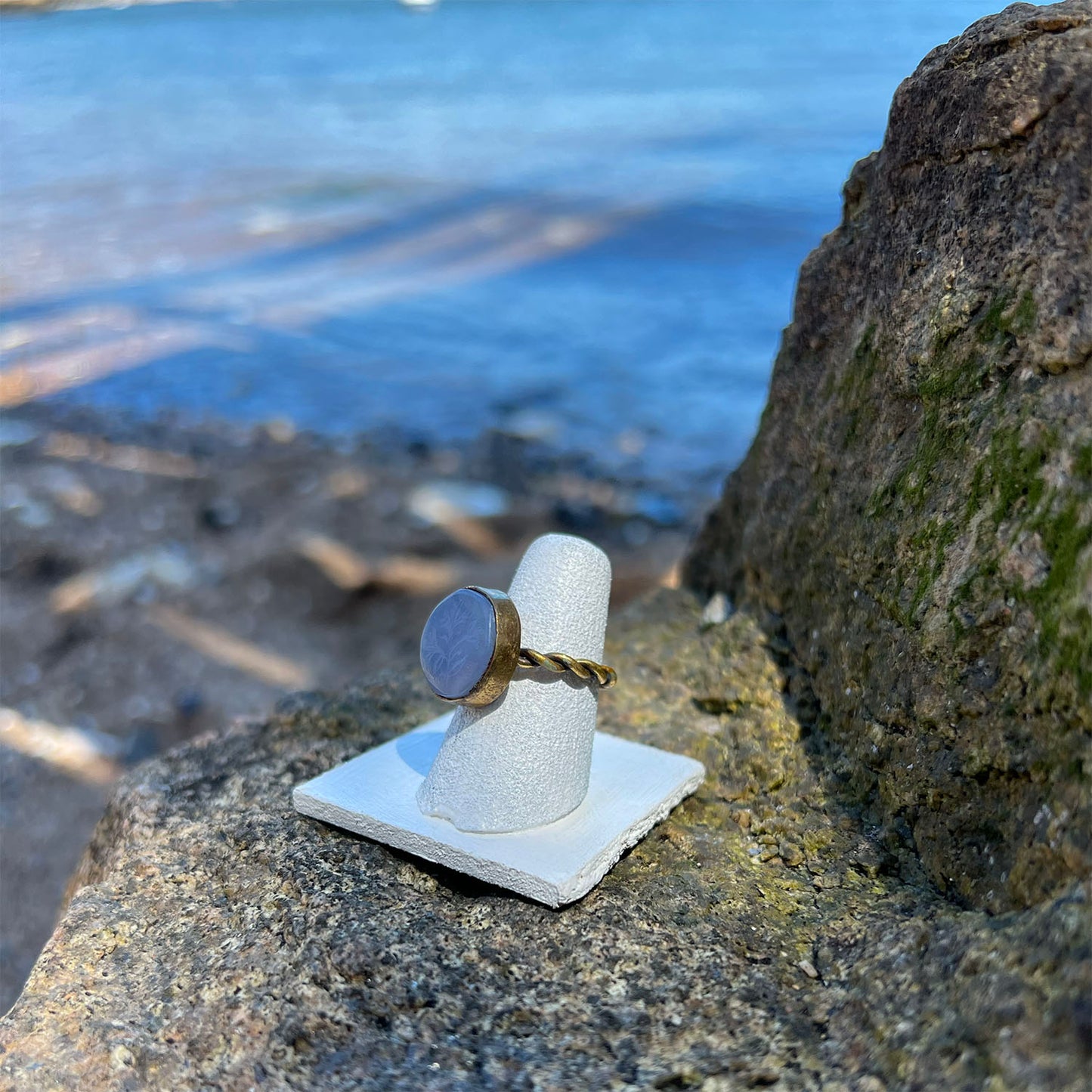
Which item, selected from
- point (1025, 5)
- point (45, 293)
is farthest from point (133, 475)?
point (1025, 5)

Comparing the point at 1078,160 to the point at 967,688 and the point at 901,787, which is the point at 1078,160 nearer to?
the point at 967,688

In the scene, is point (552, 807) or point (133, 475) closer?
point (552, 807)

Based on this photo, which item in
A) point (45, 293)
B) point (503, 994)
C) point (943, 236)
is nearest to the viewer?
point (503, 994)

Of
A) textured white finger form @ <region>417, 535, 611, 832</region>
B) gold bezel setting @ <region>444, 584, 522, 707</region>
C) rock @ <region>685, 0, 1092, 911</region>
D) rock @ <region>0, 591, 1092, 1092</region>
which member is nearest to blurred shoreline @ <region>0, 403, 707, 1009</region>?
rock @ <region>0, 591, 1092, 1092</region>

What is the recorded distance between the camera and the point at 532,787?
153 cm

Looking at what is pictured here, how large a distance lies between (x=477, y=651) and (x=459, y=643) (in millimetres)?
33

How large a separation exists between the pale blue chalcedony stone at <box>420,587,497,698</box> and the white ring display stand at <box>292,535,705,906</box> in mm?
91

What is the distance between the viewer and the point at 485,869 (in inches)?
57.9

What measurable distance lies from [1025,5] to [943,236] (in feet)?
1.20

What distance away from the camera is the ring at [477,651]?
149cm

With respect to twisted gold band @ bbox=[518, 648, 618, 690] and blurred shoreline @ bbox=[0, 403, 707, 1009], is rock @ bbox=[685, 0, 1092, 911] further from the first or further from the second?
blurred shoreline @ bbox=[0, 403, 707, 1009]

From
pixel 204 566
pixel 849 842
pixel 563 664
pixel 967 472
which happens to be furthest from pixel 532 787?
pixel 204 566

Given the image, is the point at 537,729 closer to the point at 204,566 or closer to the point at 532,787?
the point at 532,787

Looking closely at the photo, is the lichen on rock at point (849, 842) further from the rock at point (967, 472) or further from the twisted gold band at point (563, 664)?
the twisted gold band at point (563, 664)
